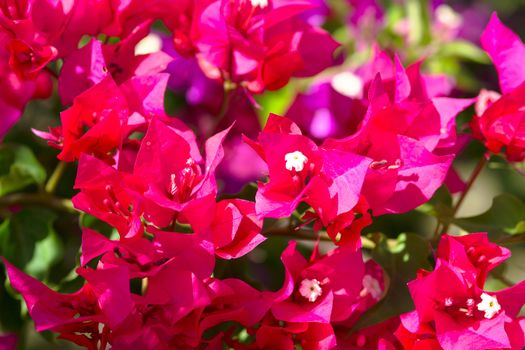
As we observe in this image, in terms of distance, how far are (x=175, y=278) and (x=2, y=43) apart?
0.28 metres

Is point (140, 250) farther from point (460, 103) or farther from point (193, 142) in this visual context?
point (460, 103)

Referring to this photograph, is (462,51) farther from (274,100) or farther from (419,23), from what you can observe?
(274,100)

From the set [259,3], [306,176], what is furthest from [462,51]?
[306,176]

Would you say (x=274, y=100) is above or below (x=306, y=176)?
below

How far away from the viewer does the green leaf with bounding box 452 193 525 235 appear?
0.79 m

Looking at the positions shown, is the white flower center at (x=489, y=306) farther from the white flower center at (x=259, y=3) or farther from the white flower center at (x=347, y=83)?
the white flower center at (x=347, y=83)

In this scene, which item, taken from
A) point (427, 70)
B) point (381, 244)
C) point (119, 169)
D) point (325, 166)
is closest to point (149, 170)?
point (119, 169)

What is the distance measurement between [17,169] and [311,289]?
1.25 ft

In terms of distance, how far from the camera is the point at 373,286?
72 cm

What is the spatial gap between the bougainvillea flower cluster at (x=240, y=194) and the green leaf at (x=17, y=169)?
0.12 m

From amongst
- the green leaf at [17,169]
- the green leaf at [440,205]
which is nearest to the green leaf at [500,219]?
the green leaf at [440,205]

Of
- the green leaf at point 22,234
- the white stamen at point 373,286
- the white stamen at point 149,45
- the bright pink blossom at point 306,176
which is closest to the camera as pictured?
the bright pink blossom at point 306,176

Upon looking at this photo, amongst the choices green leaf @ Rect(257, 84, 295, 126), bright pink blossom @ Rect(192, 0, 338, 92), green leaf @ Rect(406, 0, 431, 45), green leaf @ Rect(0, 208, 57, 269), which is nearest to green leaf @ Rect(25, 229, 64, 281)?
green leaf @ Rect(0, 208, 57, 269)

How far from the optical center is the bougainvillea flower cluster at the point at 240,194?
1.98 feet
